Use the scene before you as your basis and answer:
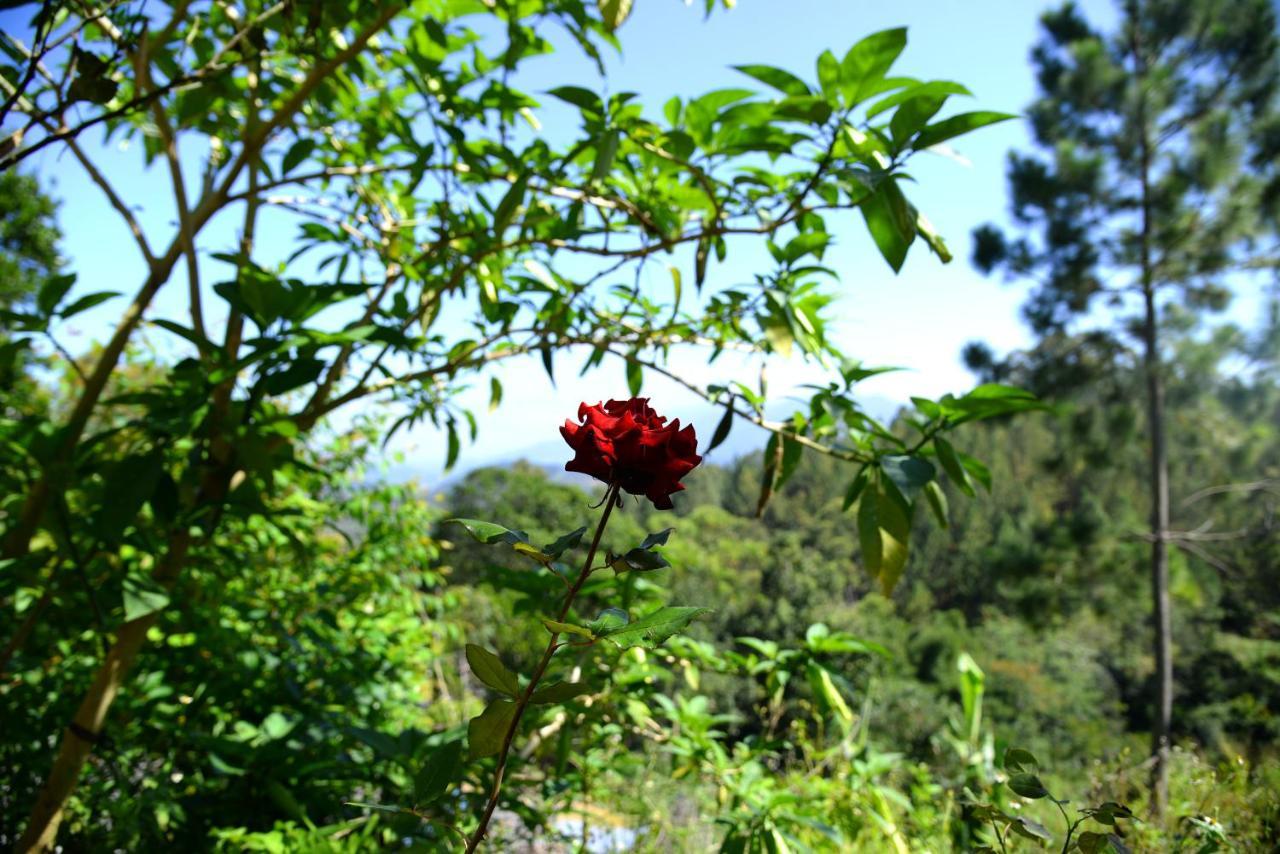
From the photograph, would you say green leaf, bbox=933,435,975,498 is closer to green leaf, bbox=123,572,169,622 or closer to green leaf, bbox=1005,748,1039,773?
green leaf, bbox=1005,748,1039,773

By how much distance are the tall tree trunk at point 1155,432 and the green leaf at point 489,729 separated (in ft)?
27.7

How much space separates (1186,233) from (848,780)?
8.58 metres

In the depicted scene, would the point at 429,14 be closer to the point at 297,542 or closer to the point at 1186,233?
the point at 297,542

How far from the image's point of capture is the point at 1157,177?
26.0 feet

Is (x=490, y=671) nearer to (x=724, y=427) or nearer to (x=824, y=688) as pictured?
(x=724, y=427)

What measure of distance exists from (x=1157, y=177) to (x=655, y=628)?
967 cm

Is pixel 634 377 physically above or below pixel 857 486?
above

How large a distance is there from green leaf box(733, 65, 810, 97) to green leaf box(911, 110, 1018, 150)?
4.6 inches

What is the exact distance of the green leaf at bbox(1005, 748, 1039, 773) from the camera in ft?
1.81

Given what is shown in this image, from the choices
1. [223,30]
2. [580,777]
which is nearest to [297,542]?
[580,777]

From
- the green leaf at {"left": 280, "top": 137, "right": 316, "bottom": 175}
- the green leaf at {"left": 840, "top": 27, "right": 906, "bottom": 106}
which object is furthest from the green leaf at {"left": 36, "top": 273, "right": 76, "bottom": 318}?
the green leaf at {"left": 840, "top": 27, "right": 906, "bottom": 106}

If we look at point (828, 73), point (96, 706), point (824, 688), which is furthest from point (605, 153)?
point (96, 706)

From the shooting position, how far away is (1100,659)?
44.6ft

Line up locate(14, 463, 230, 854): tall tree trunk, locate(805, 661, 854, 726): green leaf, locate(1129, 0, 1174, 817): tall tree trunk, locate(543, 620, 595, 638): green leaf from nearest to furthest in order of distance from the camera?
locate(543, 620, 595, 638): green leaf, locate(14, 463, 230, 854): tall tree trunk, locate(805, 661, 854, 726): green leaf, locate(1129, 0, 1174, 817): tall tree trunk
